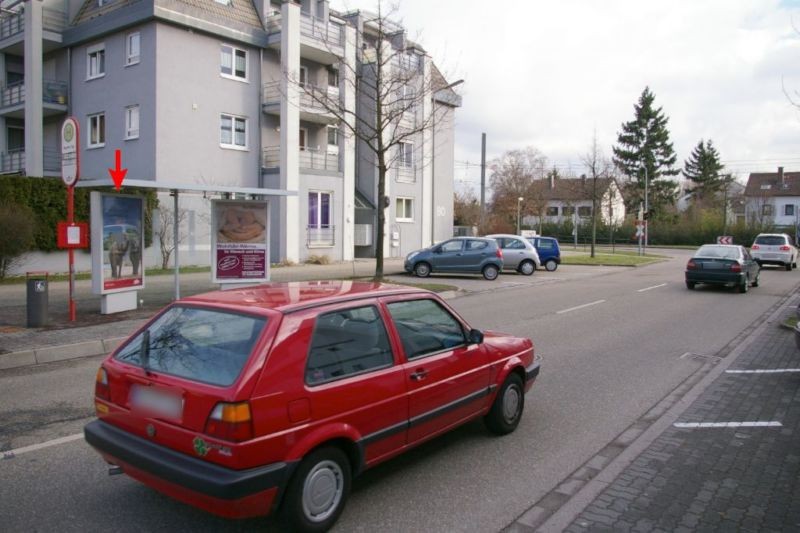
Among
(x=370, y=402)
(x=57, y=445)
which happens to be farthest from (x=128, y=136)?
(x=370, y=402)

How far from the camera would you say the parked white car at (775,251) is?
29333 millimetres

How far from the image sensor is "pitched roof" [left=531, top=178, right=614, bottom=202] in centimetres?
4178

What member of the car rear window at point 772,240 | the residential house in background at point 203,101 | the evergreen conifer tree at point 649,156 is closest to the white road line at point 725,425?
the residential house in background at point 203,101

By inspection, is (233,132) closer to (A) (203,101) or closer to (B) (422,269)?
(A) (203,101)

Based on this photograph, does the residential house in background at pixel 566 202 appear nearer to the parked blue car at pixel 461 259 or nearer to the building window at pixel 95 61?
the parked blue car at pixel 461 259

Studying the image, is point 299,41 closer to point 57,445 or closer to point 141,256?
point 141,256

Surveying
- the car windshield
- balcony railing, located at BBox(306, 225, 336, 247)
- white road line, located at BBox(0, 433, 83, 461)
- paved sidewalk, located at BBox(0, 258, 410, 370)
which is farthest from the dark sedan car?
white road line, located at BBox(0, 433, 83, 461)

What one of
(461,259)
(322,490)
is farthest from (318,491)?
(461,259)

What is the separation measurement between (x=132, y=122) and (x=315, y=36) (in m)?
8.93

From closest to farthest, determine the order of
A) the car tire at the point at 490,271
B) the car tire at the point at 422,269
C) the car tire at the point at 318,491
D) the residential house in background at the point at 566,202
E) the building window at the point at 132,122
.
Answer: the car tire at the point at 318,491 < the car tire at the point at 490,271 < the car tire at the point at 422,269 < the building window at the point at 132,122 < the residential house in background at the point at 566,202

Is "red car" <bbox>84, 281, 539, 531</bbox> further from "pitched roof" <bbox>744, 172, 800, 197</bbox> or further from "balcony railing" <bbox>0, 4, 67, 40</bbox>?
"pitched roof" <bbox>744, 172, 800, 197</bbox>

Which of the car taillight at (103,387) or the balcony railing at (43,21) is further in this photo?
the balcony railing at (43,21)

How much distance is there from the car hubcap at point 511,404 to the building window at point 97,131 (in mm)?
25747

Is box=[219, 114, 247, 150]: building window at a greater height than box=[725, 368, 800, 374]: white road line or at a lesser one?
greater
